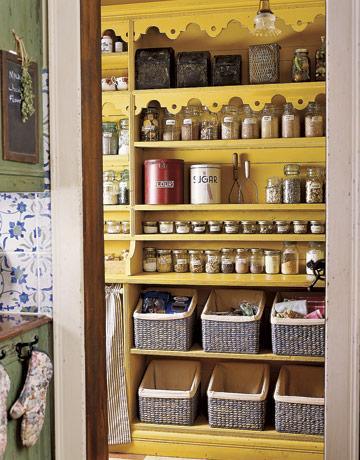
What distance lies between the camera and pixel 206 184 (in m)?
3.75

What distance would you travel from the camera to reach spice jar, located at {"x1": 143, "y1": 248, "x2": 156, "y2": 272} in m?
3.92

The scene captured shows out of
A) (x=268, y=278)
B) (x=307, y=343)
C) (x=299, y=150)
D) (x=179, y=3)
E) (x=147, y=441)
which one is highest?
(x=179, y=3)

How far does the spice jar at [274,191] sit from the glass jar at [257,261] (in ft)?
0.97

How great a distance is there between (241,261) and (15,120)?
2009 mm

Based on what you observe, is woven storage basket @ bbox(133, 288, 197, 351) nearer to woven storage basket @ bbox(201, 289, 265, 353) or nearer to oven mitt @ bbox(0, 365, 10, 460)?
woven storage basket @ bbox(201, 289, 265, 353)

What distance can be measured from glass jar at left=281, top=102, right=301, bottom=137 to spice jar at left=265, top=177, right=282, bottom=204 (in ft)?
0.87

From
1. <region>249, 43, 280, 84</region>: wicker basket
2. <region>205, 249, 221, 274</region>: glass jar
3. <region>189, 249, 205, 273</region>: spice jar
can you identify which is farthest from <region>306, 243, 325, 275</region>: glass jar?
<region>249, 43, 280, 84</region>: wicker basket

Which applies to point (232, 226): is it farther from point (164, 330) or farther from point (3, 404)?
point (3, 404)

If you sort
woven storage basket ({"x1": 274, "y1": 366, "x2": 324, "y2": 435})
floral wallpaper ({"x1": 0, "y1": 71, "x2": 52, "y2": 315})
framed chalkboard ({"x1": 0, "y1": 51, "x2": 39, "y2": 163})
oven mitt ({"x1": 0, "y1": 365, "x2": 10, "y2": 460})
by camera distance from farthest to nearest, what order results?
1. woven storage basket ({"x1": 274, "y1": 366, "x2": 324, "y2": 435})
2. floral wallpaper ({"x1": 0, "y1": 71, "x2": 52, "y2": 315})
3. framed chalkboard ({"x1": 0, "y1": 51, "x2": 39, "y2": 163})
4. oven mitt ({"x1": 0, "y1": 365, "x2": 10, "y2": 460})

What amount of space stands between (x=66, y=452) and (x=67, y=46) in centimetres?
139

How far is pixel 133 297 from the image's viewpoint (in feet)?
12.4

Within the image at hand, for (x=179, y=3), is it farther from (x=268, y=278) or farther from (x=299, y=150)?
(x=268, y=278)

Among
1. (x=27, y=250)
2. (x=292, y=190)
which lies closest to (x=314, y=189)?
(x=292, y=190)

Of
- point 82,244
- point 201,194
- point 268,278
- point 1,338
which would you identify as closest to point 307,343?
point 268,278
